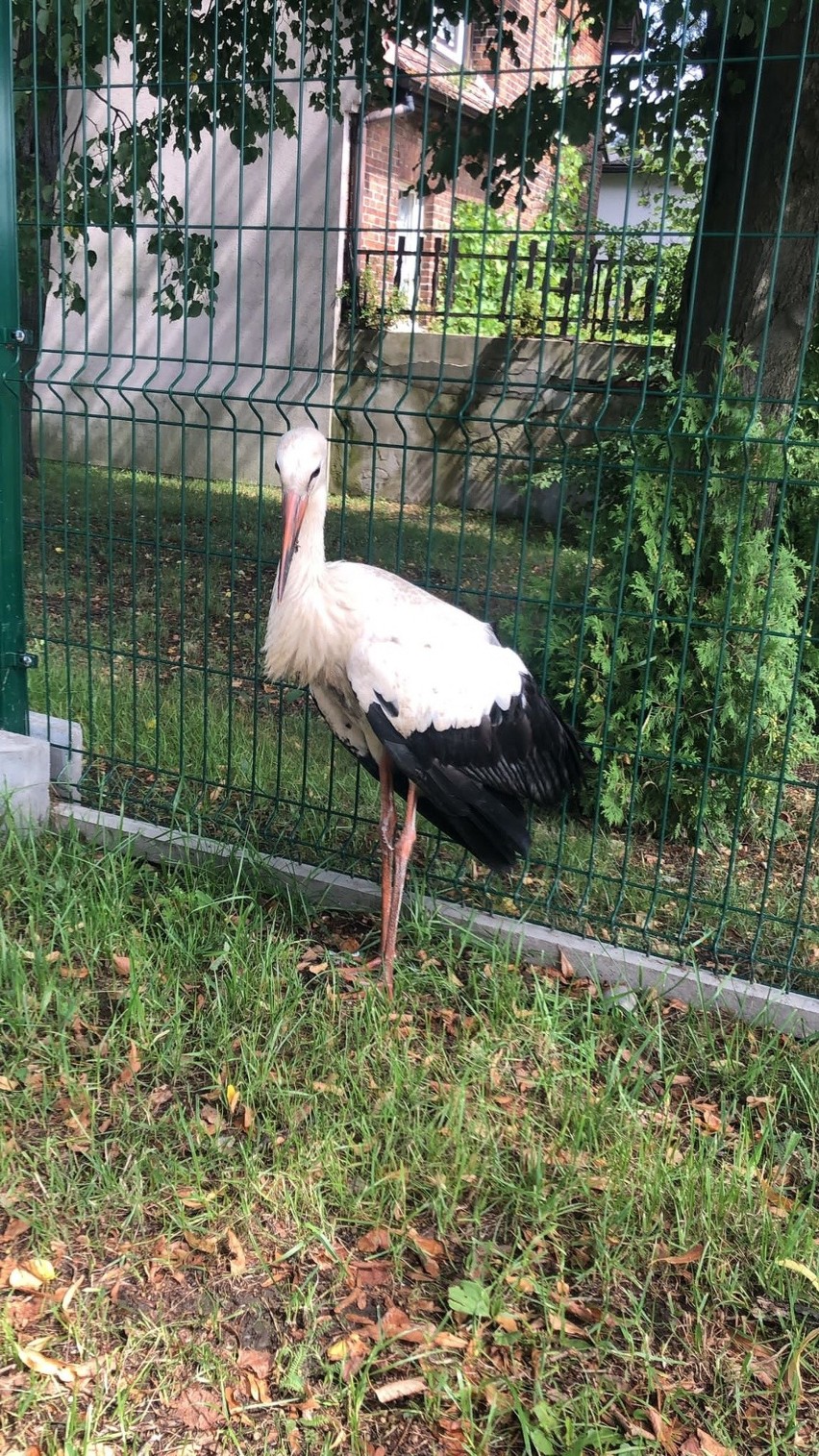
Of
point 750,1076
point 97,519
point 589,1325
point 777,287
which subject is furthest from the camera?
point 97,519

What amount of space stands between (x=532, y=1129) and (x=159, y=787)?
2374 mm

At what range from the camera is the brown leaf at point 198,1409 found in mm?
2119

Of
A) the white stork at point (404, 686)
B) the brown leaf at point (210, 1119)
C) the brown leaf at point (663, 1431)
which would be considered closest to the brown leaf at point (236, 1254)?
the brown leaf at point (210, 1119)

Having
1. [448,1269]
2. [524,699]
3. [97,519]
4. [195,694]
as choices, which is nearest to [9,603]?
[195,694]

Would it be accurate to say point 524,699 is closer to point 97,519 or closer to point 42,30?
point 42,30

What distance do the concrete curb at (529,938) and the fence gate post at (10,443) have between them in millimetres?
573

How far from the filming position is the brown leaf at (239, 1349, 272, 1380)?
7.32 feet

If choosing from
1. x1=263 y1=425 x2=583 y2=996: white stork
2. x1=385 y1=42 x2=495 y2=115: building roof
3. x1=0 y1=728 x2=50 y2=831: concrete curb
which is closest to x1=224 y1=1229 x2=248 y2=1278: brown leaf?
x1=263 y1=425 x2=583 y2=996: white stork

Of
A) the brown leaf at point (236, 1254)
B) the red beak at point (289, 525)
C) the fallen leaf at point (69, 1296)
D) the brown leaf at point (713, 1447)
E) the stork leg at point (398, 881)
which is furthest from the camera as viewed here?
the stork leg at point (398, 881)

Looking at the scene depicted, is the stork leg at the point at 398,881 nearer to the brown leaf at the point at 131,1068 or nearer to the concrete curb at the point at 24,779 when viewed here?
the brown leaf at the point at 131,1068

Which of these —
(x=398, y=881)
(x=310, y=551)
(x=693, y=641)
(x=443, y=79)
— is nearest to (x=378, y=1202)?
(x=398, y=881)

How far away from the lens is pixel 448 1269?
2525 millimetres

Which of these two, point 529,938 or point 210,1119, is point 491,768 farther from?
point 210,1119

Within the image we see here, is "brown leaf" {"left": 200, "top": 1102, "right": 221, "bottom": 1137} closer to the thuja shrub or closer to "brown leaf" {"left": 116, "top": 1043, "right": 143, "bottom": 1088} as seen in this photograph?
"brown leaf" {"left": 116, "top": 1043, "right": 143, "bottom": 1088}
